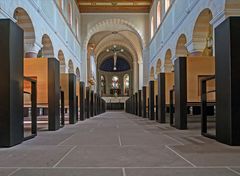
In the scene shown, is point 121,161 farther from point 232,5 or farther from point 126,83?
point 126,83

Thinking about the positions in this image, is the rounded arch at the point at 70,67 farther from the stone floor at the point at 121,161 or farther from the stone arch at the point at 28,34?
the stone floor at the point at 121,161

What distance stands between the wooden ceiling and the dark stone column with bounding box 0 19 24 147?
16.9m

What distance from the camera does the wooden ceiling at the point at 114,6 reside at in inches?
764

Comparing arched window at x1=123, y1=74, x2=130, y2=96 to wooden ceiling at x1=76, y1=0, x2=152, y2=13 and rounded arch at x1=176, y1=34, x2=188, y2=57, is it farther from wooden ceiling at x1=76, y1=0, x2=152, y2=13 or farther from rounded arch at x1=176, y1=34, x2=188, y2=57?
rounded arch at x1=176, y1=34, x2=188, y2=57

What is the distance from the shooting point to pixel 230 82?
2.59m

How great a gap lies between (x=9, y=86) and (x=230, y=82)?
1.76 metres

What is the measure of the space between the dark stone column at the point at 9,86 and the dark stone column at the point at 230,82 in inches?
68.1

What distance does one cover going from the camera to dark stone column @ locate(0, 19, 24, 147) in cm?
255

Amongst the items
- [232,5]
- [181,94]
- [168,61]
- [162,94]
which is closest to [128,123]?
[162,94]

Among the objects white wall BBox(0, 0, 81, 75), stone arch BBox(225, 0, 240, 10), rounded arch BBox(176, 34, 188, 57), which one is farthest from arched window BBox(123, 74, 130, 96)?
stone arch BBox(225, 0, 240, 10)

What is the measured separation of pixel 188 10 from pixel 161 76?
5.58 meters

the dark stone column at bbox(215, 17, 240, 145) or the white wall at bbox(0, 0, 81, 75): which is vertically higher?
the white wall at bbox(0, 0, 81, 75)

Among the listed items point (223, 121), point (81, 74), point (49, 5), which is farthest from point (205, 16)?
point (81, 74)

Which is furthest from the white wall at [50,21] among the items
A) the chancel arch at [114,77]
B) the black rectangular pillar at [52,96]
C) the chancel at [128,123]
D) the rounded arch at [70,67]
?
the chancel arch at [114,77]
